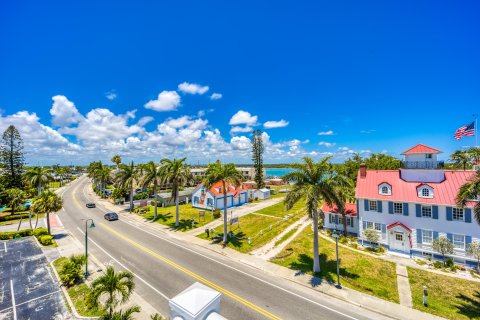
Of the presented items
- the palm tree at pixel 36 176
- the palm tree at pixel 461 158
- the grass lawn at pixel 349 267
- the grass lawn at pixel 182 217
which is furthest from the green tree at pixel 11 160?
the palm tree at pixel 461 158

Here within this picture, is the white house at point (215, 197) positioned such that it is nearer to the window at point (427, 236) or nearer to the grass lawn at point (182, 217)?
the grass lawn at point (182, 217)

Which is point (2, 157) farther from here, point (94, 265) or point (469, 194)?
point (469, 194)

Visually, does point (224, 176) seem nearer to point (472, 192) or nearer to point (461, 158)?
point (472, 192)

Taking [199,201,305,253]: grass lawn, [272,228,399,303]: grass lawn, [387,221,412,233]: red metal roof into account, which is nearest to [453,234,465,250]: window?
[387,221,412,233]: red metal roof

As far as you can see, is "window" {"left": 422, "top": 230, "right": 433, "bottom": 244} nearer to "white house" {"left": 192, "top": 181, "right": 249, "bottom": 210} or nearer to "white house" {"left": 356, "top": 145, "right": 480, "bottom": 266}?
"white house" {"left": 356, "top": 145, "right": 480, "bottom": 266}

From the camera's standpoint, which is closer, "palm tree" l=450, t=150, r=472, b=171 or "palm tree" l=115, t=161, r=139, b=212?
"palm tree" l=115, t=161, r=139, b=212

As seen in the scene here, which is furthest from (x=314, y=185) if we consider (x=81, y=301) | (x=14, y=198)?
(x=14, y=198)

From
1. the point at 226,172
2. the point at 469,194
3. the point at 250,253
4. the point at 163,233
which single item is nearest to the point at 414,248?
the point at 469,194
